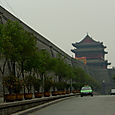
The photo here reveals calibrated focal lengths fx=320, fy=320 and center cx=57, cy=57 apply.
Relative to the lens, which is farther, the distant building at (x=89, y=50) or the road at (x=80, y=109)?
the distant building at (x=89, y=50)

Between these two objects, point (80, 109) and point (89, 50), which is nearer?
point (80, 109)

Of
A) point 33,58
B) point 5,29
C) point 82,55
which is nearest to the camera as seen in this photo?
point 5,29

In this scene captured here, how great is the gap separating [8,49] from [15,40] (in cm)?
265

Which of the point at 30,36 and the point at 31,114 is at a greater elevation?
the point at 30,36

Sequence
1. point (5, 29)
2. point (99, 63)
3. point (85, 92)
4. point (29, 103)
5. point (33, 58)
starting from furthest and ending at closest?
1. point (99, 63)
2. point (85, 92)
3. point (33, 58)
4. point (5, 29)
5. point (29, 103)

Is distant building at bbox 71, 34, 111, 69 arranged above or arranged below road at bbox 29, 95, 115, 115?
above

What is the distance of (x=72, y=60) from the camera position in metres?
92.8

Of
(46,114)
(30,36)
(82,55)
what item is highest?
(82,55)

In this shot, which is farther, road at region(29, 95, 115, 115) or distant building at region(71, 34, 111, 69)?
distant building at region(71, 34, 111, 69)

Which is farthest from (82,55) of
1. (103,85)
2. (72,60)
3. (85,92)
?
(85,92)

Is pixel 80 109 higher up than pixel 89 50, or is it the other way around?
pixel 89 50

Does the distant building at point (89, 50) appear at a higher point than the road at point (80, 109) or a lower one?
higher

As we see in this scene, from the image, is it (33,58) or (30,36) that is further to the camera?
(33,58)

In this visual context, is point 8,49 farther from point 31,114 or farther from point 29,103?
point 31,114
